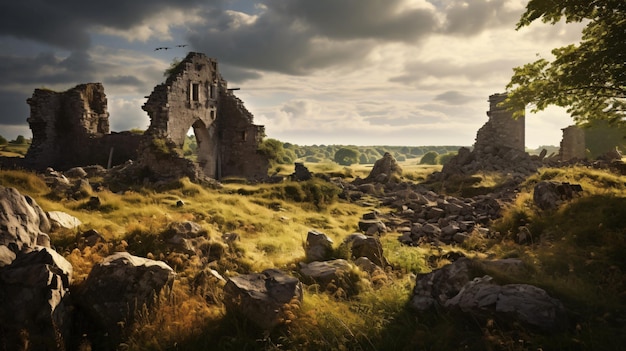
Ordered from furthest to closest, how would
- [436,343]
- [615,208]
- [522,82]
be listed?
[522,82]
[615,208]
[436,343]

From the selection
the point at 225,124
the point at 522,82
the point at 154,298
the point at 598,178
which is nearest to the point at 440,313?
the point at 154,298

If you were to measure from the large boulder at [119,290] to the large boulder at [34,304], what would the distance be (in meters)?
0.32

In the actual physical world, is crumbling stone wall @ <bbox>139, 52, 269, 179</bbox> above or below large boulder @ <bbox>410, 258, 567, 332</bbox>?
above

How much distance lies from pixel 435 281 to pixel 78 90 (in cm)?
3138

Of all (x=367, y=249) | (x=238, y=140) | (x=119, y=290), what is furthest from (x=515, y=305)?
(x=238, y=140)

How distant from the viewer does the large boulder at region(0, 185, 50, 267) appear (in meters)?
5.86

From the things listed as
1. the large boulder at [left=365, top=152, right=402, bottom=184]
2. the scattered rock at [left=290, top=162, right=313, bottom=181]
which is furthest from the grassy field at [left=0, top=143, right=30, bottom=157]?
the large boulder at [left=365, top=152, right=402, bottom=184]

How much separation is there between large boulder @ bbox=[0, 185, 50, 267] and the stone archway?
896 inches

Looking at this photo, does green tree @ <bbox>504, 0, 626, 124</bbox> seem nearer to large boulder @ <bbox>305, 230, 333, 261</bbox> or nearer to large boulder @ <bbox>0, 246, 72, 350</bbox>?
large boulder @ <bbox>305, 230, 333, 261</bbox>

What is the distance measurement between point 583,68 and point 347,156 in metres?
87.3

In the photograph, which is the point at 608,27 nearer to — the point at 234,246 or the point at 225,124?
the point at 234,246

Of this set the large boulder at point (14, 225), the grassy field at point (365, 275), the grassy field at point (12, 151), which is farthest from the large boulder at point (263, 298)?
the grassy field at point (12, 151)

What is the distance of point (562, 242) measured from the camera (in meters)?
8.09

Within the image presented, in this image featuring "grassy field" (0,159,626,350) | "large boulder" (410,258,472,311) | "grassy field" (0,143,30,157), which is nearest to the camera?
"grassy field" (0,159,626,350)
